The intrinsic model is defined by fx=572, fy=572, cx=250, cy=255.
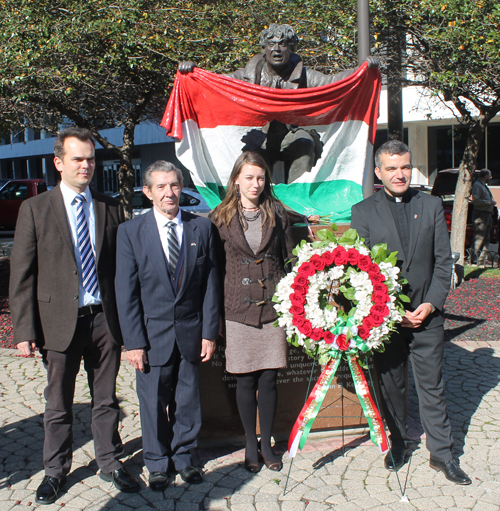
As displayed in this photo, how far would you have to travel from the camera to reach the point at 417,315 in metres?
3.54

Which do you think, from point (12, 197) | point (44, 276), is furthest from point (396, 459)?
point (12, 197)

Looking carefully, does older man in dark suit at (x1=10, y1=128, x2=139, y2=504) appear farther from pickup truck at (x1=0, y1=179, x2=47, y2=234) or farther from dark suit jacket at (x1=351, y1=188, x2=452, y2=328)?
pickup truck at (x1=0, y1=179, x2=47, y2=234)

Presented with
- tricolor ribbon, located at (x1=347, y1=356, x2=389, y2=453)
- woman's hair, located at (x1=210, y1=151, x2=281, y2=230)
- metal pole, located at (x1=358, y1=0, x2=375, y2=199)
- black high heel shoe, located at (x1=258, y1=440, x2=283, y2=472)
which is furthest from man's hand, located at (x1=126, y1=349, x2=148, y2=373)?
metal pole, located at (x1=358, y1=0, x2=375, y2=199)

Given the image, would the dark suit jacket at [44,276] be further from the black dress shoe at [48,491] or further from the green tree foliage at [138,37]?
the green tree foliage at [138,37]

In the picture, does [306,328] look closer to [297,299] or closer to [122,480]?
[297,299]

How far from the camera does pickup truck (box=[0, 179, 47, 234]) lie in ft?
62.4

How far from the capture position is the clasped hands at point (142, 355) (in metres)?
3.52

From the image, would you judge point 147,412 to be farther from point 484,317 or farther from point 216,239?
point 484,317

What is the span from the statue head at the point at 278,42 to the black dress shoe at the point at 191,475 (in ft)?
10.2

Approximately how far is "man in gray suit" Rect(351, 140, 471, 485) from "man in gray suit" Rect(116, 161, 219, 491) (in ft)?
3.69

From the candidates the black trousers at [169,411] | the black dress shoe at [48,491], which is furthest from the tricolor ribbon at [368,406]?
the black dress shoe at [48,491]

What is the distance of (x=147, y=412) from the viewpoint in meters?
3.64

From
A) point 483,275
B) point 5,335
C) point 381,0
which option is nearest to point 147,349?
point 5,335

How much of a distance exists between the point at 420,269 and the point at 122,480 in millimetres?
2307
